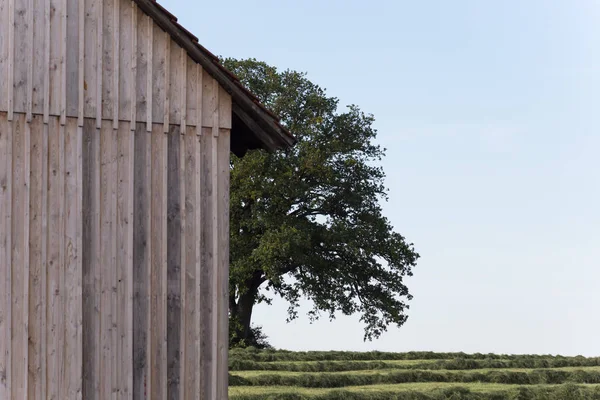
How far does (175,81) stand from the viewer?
9.88 meters

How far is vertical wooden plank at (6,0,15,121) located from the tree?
2214cm

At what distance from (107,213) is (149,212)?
439mm

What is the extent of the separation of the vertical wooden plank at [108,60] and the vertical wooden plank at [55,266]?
0.53 m

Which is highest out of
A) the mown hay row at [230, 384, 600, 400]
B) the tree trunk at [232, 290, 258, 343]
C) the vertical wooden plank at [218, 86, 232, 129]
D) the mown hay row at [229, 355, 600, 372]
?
the vertical wooden plank at [218, 86, 232, 129]

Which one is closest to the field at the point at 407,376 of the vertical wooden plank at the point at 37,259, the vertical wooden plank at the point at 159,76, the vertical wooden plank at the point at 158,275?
the vertical wooden plank at the point at 158,275

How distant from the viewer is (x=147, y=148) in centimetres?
972

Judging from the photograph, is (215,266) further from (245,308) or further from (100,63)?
(245,308)

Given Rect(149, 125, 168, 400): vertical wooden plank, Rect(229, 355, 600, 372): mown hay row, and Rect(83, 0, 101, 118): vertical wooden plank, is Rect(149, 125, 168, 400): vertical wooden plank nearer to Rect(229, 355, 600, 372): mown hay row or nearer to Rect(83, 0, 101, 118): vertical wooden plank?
Rect(83, 0, 101, 118): vertical wooden plank

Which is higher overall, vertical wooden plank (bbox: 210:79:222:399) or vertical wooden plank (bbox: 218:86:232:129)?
vertical wooden plank (bbox: 218:86:232:129)

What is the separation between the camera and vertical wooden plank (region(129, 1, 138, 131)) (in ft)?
31.7

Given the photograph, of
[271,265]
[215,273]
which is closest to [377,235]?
[271,265]

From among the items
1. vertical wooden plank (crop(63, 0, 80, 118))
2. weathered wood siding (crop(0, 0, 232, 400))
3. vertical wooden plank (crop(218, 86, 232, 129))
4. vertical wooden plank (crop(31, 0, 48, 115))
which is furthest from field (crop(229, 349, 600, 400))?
vertical wooden plank (crop(31, 0, 48, 115))

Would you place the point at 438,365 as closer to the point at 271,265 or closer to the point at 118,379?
the point at 271,265

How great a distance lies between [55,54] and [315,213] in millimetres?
24578
